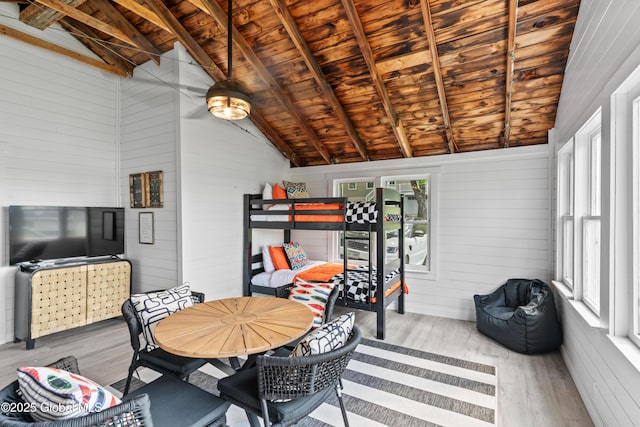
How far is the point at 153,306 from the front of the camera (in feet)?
7.55

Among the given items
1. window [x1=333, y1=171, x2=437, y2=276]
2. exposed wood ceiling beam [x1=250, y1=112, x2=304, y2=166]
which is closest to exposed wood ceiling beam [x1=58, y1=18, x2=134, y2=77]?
exposed wood ceiling beam [x1=250, y1=112, x2=304, y2=166]

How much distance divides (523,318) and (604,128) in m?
2.01

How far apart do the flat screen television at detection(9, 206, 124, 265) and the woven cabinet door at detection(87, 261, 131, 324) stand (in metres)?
0.27

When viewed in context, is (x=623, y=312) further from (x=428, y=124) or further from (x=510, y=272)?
(x=428, y=124)

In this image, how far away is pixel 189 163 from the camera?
376 centimetres

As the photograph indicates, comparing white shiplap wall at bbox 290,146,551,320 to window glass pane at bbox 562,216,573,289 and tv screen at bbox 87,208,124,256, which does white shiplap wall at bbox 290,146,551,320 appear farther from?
tv screen at bbox 87,208,124,256

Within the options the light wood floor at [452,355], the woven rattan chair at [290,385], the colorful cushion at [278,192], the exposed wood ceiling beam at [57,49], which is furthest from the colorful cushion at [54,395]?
the exposed wood ceiling beam at [57,49]

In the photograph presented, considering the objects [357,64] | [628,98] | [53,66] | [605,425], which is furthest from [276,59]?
[605,425]

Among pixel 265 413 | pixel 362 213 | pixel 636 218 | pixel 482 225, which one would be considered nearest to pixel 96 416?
pixel 265 413

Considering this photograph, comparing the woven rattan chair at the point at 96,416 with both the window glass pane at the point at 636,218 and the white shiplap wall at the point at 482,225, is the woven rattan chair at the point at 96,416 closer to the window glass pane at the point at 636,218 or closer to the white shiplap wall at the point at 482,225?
the window glass pane at the point at 636,218

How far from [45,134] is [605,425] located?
19.0 ft

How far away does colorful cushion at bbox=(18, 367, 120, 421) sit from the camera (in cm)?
107

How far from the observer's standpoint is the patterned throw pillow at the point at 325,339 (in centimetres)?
153

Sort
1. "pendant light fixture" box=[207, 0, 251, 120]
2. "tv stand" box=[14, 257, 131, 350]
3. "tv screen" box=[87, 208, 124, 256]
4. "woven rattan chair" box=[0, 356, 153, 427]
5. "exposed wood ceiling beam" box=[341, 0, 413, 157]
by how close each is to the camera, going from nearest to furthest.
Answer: "woven rattan chair" box=[0, 356, 153, 427]
"pendant light fixture" box=[207, 0, 251, 120]
"exposed wood ceiling beam" box=[341, 0, 413, 157]
"tv stand" box=[14, 257, 131, 350]
"tv screen" box=[87, 208, 124, 256]
